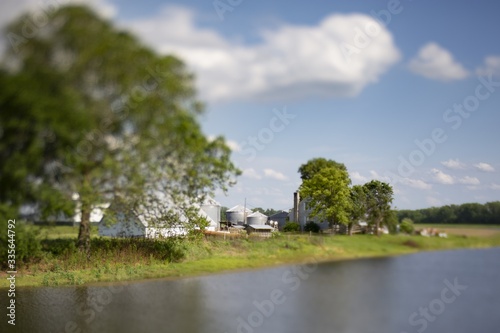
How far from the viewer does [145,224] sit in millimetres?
22500

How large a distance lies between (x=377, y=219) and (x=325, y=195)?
1951 cm

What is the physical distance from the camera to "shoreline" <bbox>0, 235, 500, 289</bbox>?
1983 centimetres

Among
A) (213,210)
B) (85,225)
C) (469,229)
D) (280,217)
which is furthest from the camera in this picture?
(280,217)

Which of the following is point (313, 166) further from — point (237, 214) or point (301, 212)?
point (301, 212)

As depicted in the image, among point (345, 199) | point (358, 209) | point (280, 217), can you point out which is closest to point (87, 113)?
point (358, 209)

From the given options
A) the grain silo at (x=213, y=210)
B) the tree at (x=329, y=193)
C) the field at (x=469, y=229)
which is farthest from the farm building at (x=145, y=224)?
the grain silo at (x=213, y=210)

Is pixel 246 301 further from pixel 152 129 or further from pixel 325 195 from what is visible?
pixel 325 195

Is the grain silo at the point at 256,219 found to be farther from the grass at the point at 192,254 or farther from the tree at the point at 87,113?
the tree at the point at 87,113

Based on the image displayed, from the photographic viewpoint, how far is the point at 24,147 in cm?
562

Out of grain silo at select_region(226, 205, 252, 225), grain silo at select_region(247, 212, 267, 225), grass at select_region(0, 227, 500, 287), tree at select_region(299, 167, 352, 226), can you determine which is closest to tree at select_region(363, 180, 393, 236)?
grass at select_region(0, 227, 500, 287)

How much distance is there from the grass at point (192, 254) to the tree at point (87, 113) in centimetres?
860

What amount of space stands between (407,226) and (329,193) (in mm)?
22934

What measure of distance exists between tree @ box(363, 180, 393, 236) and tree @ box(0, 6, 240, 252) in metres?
18.0

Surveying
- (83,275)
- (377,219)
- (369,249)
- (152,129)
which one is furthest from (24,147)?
(369,249)
